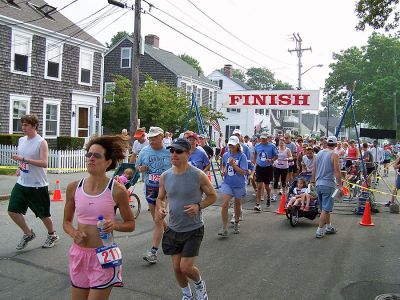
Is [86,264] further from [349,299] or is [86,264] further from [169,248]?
[349,299]

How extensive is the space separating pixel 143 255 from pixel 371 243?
412 cm

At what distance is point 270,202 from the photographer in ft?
39.8

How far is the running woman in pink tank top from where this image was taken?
3164 mm

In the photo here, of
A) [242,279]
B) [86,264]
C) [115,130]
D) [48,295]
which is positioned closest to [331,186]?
[242,279]

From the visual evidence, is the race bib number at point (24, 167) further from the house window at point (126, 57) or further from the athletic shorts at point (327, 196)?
the house window at point (126, 57)

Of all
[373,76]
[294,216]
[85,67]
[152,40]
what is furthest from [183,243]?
[373,76]

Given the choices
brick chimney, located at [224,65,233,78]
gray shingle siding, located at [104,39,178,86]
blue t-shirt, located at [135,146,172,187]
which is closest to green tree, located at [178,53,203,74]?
brick chimney, located at [224,65,233,78]

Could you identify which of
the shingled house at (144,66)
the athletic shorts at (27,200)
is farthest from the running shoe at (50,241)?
the shingled house at (144,66)

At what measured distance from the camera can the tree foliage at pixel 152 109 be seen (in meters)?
27.2

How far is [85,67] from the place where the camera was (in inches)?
1002

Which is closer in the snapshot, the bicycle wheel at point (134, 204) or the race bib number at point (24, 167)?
the race bib number at point (24, 167)

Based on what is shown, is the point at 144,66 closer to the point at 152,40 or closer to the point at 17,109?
the point at 152,40

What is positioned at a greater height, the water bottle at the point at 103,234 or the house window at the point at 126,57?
the house window at the point at 126,57

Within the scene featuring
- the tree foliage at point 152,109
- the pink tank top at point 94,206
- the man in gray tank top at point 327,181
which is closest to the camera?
the pink tank top at point 94,206
